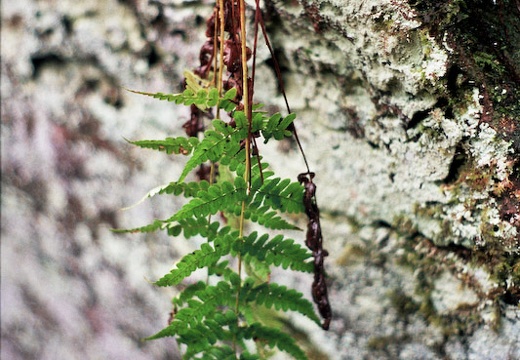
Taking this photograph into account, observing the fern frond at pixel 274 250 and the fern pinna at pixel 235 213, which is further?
the fern frond at pixel 274 250

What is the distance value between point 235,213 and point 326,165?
49 cm

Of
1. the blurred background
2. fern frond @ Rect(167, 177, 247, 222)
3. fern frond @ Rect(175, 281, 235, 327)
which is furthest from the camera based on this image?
the blurred background

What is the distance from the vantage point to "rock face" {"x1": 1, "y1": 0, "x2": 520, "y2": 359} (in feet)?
3.80

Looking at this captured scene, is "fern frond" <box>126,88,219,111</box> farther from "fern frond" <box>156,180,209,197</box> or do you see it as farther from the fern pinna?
"fern frond" <box>156,180,209,197</box>

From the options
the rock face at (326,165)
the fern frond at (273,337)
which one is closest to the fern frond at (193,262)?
the fern frond at (273,337)

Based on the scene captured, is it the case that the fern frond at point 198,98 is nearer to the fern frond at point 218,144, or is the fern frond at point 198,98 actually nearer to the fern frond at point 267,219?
the fern frond at point 218,144

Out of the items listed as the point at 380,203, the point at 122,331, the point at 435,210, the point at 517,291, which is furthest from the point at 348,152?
the point at 122,331

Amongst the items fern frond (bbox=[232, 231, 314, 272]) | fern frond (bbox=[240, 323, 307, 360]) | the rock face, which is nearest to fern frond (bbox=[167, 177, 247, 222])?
fern frond (bbox=[232, 231, 314, 272])

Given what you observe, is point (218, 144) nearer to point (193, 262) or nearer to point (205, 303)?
point (193, 262)

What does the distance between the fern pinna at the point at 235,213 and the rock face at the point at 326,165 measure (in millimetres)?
317

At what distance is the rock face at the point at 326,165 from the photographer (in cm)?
116

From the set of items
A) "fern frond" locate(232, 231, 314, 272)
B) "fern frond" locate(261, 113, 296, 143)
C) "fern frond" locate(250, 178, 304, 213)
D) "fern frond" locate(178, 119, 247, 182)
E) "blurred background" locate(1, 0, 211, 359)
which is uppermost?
"blurred background" locate(1, 0, 211, 359)

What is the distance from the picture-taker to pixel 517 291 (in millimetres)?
1199

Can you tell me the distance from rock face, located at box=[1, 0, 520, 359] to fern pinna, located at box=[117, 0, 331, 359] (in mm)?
317
